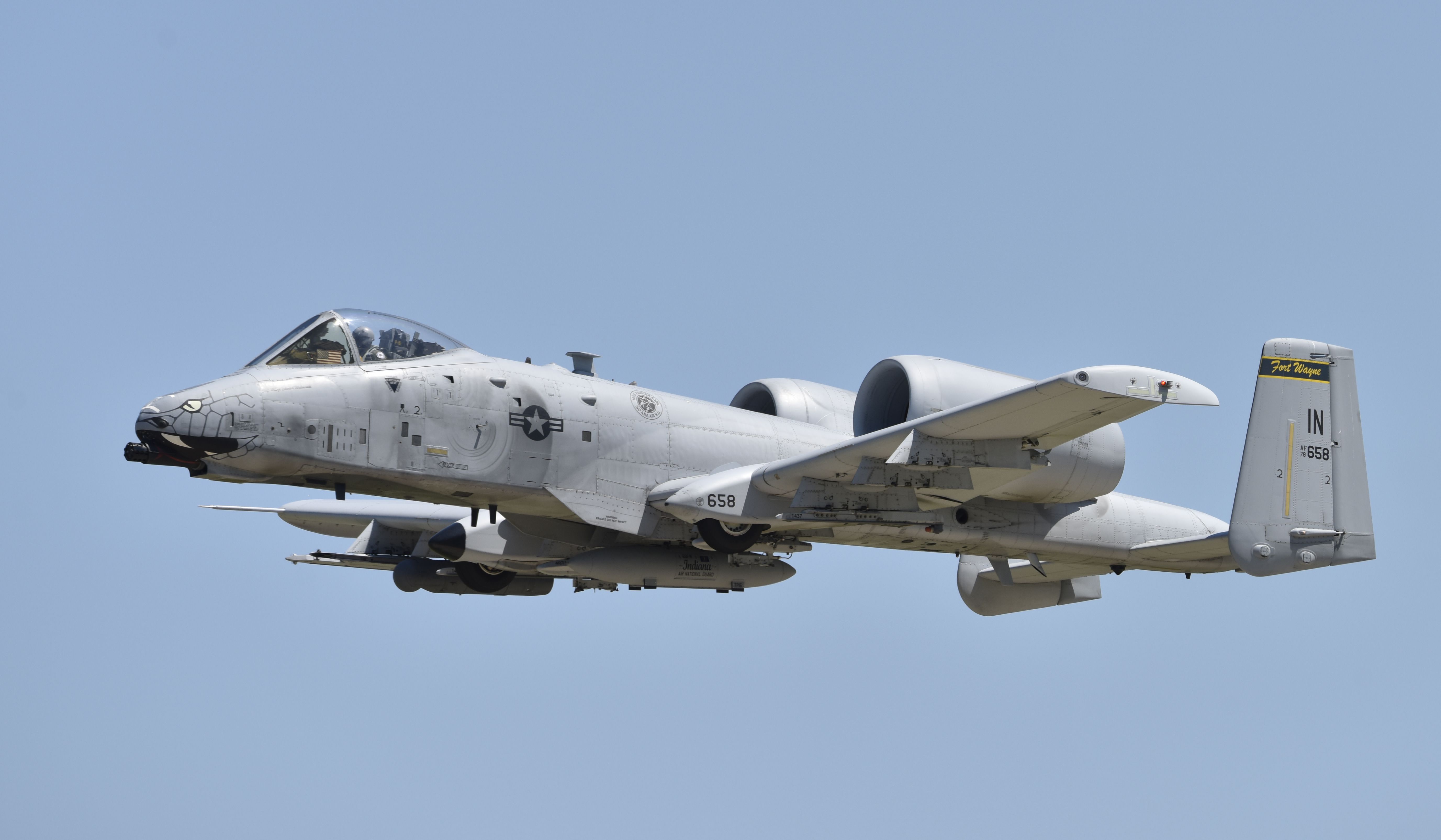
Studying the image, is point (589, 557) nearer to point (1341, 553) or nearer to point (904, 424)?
point (904, 424)

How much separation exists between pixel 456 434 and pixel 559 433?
1.15 metres

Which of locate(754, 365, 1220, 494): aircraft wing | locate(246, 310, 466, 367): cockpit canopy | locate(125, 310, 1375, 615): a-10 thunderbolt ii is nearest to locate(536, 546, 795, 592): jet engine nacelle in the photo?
locate(125, 310, 1375, 615): a-10 thunderbolt ii

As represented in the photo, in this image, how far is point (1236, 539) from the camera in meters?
17.6

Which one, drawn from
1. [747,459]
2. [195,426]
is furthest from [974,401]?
[195,426]

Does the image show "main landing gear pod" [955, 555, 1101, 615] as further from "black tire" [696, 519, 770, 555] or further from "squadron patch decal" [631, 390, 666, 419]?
"squadron patch decal" [631, 390, 666, 419]

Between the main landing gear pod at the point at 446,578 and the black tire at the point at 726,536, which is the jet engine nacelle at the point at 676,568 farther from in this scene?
the main landing gear pod at the point at 446,578

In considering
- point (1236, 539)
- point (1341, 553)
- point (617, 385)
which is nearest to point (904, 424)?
point (617, 385)

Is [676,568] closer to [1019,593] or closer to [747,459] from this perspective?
[747,459]

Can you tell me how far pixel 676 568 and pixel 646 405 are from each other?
2.10 metres

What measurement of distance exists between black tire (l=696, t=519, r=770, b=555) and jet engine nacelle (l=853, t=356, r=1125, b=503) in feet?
5.79

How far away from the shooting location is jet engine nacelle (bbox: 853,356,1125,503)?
52.7 ft

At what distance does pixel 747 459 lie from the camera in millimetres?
17297

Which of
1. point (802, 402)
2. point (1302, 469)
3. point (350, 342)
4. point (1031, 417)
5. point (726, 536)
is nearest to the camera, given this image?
point (1031, 417)

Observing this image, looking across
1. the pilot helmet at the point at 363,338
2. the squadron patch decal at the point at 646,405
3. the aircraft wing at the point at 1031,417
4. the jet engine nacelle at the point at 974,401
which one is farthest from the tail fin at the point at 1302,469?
the pilot helmet at the point at 363,338
